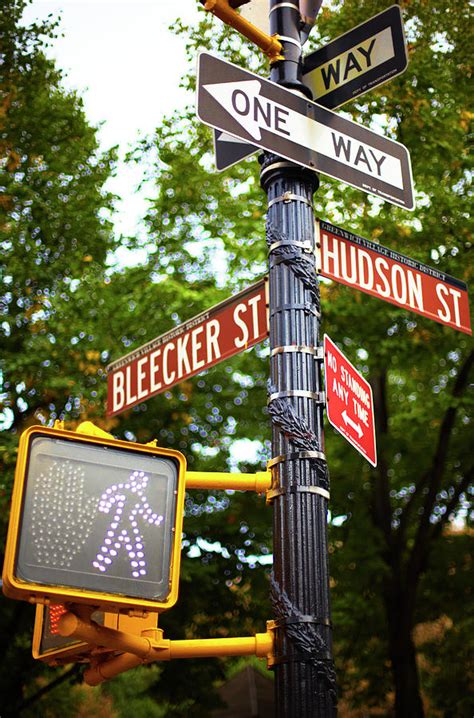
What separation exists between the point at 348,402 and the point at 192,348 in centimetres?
105

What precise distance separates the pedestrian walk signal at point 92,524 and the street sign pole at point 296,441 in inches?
33.9

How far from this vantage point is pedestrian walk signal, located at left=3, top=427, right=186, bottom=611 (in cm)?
266

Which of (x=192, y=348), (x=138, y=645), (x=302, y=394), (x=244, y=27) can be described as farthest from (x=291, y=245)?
(x=138, y=645)

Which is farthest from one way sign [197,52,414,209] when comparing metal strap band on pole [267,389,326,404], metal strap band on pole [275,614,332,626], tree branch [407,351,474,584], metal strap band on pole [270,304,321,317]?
tree branch [407,351,474,584]

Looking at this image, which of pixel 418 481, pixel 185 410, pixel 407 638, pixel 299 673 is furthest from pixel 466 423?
pixel 299 673

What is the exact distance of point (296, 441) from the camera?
3885mm

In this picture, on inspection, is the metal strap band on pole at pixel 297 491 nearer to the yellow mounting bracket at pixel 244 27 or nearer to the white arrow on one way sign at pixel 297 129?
the white arrow on one way sign at pixel 297 129

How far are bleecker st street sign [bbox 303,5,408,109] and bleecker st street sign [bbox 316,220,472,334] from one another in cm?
74

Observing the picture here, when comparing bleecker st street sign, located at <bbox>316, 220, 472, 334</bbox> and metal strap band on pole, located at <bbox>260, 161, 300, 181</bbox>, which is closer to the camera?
metal strap band on pole, located at <bbox>260, 161, 300, 181</bbox>

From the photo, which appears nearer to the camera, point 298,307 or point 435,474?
point 298,307

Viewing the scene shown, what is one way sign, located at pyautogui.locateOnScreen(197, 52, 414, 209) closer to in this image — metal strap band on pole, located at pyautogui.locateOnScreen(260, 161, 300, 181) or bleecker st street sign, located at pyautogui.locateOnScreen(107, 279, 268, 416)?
metal strap band on pole, located at pyautogui.locateOnScreen(260, 161, 300, 181)

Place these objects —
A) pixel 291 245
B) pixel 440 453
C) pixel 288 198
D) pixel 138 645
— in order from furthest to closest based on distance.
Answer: pixel 440 453
pixel 288 198
pixel 291 245
pixel 138 645

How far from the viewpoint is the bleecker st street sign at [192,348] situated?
4.61m

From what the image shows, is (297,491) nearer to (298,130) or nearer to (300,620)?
(300,620)
